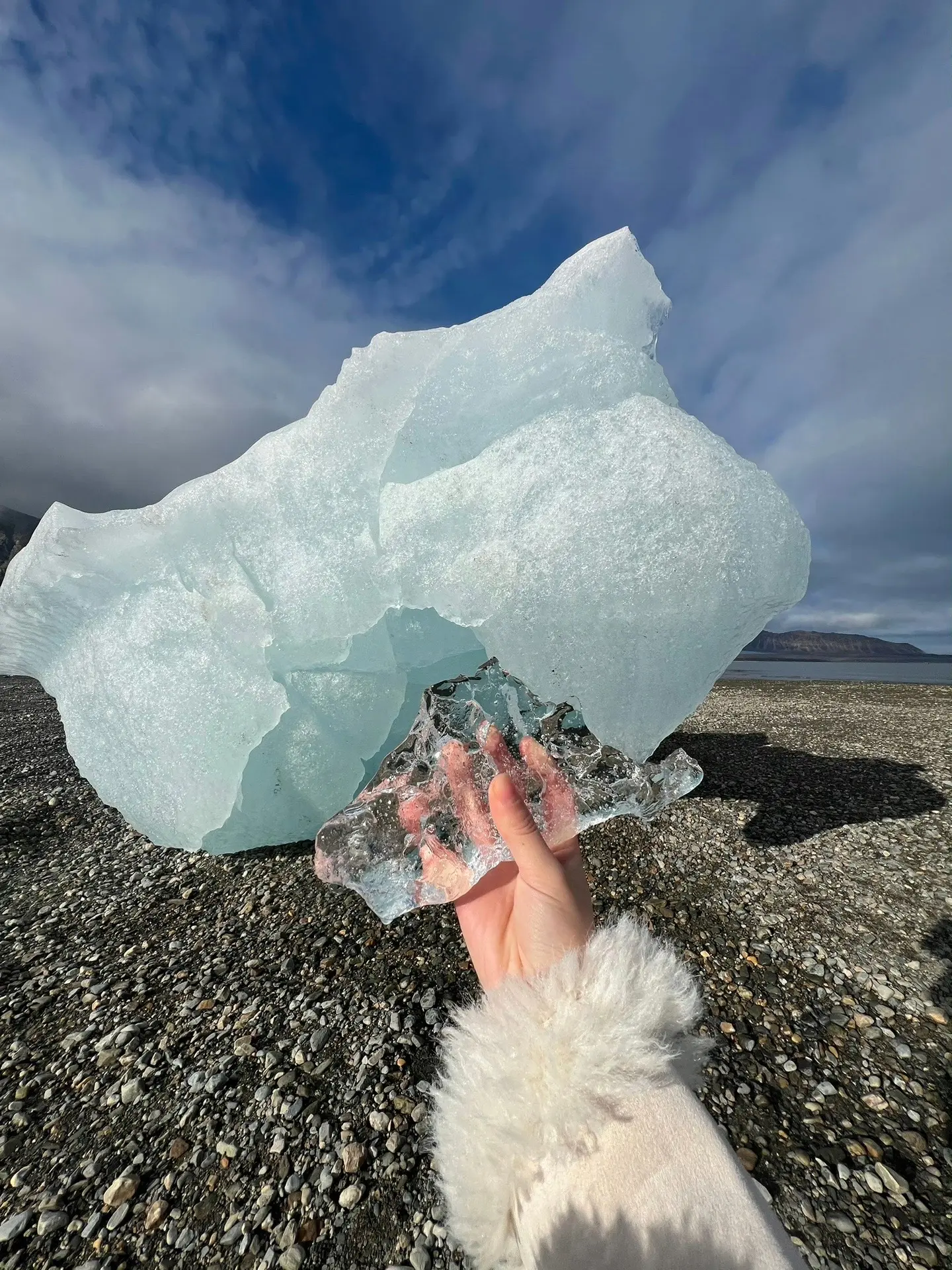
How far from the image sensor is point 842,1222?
2176 millimetres

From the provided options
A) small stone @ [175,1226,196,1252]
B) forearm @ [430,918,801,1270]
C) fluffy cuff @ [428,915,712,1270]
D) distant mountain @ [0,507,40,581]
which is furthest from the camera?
distant mountain @ [0,507,40,581]

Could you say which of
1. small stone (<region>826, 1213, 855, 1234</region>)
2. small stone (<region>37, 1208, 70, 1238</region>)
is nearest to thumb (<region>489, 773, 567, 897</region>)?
small stone (<region>826, 1213, 855, 1234</region>)

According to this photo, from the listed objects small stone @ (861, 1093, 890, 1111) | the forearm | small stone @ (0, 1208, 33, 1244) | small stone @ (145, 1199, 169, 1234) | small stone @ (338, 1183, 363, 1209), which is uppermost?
the forearm

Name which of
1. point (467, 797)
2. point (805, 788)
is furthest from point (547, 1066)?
point (805, 788)

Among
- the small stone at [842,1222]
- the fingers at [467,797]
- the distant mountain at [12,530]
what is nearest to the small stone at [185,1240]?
→ the fingers at [467,797]

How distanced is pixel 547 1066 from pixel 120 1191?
2.20m

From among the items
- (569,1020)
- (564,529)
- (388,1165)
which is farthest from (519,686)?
(388,1165)

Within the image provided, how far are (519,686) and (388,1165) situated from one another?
7.53ft

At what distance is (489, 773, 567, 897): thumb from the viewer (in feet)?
6.41

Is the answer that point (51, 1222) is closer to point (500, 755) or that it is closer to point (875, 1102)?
point (500, 755)

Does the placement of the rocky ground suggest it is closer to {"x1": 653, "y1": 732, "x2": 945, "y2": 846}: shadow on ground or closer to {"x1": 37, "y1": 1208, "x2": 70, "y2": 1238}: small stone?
{"x1": 37, "y1": 1208, "x2": 70, "y2": 1238}: small stone

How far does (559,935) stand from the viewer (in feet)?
6.26

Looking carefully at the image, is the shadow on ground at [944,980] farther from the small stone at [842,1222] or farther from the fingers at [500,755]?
the fingers at [500,755]

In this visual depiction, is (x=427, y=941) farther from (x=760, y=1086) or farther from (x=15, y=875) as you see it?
(x=15, y=875)
